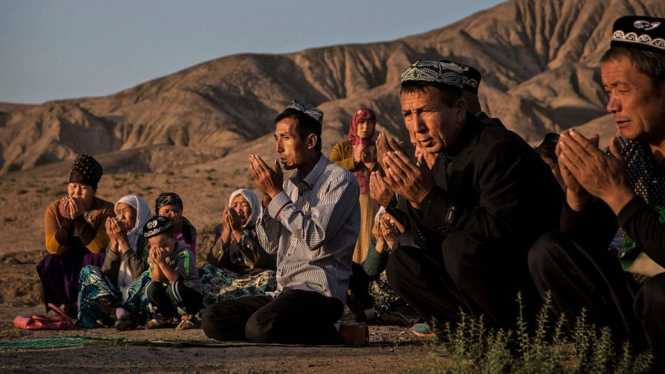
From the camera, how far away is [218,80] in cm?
8081

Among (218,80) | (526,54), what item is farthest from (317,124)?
(526,54)

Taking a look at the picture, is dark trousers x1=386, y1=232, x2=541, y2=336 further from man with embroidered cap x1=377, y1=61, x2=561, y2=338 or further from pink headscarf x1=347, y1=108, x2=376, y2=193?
pink headscarf x1=347, y1=108, x2=376, y2=193

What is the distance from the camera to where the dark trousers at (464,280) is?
4086 mm

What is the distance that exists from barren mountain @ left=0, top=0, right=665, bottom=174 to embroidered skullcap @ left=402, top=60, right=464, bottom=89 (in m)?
50.1

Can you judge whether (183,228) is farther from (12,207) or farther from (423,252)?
(12,207)

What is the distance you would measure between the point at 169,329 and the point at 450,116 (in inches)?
154

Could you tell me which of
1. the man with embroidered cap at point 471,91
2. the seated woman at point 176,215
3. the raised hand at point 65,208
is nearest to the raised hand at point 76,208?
the raised hand at point 65,208

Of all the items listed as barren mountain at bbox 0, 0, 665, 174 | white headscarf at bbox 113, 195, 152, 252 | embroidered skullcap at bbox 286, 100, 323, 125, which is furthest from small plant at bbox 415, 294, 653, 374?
barren mountain at bbox 0, 0, 665, 174

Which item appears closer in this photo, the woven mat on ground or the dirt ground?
the dirt ground

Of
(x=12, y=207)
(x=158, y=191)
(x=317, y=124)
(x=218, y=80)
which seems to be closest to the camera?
(x=317, y=124)

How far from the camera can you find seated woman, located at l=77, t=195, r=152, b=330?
7680 mm

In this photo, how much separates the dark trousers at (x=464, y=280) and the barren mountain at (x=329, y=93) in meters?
50.3

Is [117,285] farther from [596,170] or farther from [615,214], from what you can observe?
[596,170]

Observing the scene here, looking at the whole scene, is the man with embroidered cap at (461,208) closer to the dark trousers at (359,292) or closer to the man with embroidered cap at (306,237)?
the man with embroidered cap at (306,237)
